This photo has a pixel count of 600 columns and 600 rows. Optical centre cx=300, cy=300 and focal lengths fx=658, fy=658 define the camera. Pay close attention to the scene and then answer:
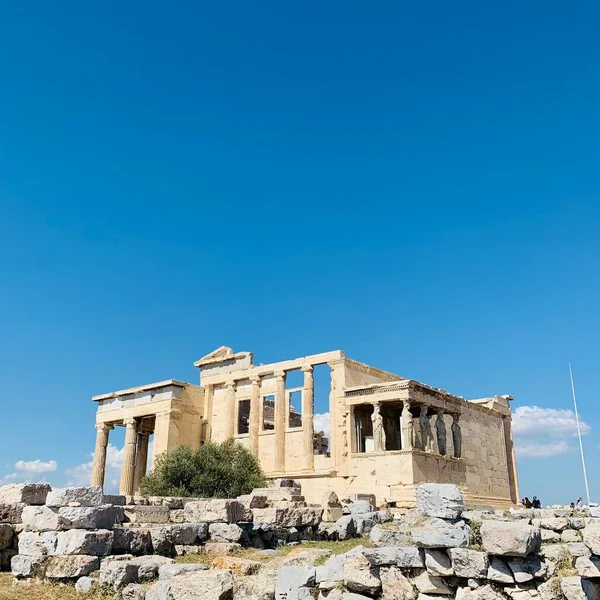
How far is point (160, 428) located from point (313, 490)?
25.9 ft

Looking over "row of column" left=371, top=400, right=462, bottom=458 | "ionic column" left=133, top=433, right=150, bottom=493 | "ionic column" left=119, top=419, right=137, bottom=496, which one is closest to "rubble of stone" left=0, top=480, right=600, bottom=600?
"row of column" left=371, top=400, right=462, bottom=458

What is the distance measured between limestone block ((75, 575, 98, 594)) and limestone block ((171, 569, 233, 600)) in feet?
5.69

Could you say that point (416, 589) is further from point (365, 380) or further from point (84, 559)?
point (365, 380)

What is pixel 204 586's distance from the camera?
722cm

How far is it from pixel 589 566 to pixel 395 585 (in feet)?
6.16

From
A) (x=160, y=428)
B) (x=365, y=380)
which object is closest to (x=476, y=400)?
(x=365, y=380)

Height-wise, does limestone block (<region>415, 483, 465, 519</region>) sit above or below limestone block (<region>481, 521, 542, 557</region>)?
above

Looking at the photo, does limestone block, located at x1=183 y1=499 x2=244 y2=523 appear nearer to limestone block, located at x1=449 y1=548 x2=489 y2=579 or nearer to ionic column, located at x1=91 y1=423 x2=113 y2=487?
limestone block, located at x1=449 y1=548 x2=489 y2=579

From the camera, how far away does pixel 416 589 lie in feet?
21.8

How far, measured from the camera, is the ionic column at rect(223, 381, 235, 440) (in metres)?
28.2

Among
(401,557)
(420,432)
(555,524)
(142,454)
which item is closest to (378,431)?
(420,432)

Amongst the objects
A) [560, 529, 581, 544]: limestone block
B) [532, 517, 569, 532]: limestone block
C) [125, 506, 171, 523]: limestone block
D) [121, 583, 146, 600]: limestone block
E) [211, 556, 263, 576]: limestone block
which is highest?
[125, 506, 171, 523]: limestone block

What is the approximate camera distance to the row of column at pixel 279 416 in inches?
1008

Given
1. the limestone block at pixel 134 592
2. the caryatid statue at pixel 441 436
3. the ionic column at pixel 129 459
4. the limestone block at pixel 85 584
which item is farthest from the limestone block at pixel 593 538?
the ionic column at pixel 129 459
